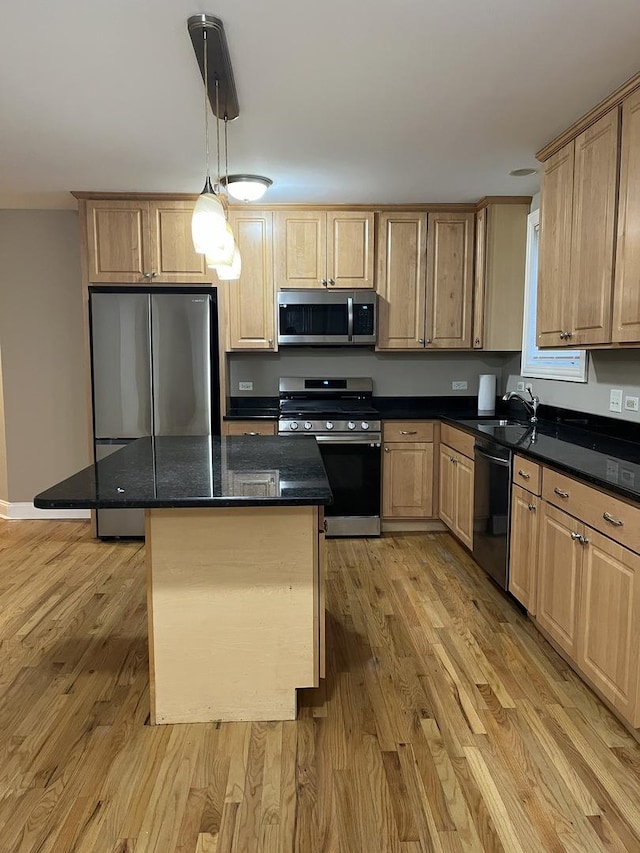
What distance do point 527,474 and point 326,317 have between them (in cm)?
208

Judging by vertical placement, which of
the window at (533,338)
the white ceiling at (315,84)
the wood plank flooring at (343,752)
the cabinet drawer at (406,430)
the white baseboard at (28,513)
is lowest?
the wood plank flooring at (343,752)

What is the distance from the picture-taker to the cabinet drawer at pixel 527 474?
2.71 metres

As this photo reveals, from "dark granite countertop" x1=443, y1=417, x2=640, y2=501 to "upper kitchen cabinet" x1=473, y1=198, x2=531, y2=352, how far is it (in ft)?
2.62

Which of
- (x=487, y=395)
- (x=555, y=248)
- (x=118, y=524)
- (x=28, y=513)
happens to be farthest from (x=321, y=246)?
(x=28, y=513)

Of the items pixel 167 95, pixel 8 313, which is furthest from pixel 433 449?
pixel 8 313

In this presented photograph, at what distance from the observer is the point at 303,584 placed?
6.93 feet

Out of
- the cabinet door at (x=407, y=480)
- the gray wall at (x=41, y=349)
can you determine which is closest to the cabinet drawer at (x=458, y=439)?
the cabinet door at (x=407, y=480)

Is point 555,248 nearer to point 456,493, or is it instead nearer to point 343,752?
point 456,493

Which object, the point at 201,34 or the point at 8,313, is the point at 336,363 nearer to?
the point at 8,313

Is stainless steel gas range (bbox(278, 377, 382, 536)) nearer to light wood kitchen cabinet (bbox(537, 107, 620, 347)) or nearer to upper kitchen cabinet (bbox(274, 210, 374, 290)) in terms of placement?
upper kitchen cabinet (bbox(274, 210, 374, 290))

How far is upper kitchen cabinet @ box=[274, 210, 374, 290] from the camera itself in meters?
4.36

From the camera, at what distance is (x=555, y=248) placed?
3066 millimetres

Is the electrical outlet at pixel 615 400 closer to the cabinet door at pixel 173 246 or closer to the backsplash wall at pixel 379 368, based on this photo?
the backsplash wall at pixel 379 368

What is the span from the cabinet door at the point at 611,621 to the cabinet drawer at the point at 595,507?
0.04 m
